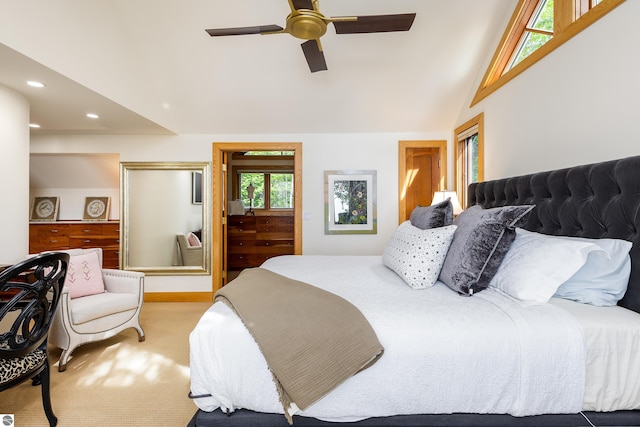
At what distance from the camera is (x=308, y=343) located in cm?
116

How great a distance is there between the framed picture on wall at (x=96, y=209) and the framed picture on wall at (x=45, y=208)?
42 cm

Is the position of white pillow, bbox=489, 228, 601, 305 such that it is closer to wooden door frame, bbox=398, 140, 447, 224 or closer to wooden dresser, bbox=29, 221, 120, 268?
wooden door frame, bbox=398, 140, 447, 224

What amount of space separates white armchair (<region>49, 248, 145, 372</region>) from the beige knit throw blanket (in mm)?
1780

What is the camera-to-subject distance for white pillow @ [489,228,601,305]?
52.2 inches

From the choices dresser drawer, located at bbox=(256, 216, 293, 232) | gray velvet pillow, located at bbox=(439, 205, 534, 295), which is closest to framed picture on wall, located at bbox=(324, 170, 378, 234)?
dresser drawer, located at bbox=(256, 216, 293, 232)

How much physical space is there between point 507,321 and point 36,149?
5.40 metres

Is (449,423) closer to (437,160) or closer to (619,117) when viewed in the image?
(619,117)

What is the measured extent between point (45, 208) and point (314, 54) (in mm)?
4938

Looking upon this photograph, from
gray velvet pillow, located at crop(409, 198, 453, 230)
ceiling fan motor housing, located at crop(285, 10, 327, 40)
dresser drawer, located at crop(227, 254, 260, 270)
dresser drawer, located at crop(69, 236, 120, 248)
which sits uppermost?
ceiling fan motor housing, located at crop(285, 10, 327, 40)

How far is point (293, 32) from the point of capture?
1954mm

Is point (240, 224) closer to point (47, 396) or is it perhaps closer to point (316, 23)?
point (47, 396)

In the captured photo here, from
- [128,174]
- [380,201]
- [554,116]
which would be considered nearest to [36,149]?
[128,174]

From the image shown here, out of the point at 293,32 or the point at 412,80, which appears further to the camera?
the point at 412,80

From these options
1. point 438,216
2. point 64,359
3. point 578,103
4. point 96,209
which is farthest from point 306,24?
point 96,209
